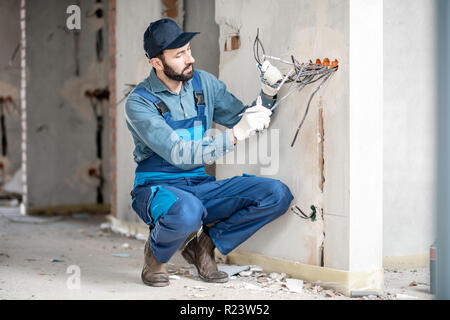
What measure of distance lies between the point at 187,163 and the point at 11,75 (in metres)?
4.21

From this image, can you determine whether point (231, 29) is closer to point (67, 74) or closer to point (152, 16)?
point (152, 16)

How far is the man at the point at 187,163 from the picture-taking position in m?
2.58

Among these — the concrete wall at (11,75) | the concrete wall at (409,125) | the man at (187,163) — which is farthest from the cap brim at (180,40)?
the concrete wall at (11,75)

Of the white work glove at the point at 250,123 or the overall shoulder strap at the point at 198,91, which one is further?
the overall shoulder strap at the point at 198,91

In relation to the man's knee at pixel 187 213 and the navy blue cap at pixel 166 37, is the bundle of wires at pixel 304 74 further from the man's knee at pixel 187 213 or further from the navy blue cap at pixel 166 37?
the man's knee at pixel 187 213

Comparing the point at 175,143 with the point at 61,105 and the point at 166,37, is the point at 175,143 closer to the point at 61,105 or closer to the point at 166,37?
the point at 166,37

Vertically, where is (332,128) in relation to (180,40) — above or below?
below

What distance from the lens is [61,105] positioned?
5.42 metres

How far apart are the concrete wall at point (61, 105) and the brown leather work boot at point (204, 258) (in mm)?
2809

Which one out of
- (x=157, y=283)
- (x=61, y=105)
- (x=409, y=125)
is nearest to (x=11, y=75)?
(x=61, y=105)

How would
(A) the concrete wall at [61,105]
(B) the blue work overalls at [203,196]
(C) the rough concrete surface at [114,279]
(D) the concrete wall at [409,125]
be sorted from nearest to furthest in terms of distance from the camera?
(C) the rough concrete surface at [114,279] → (B) the blue work overalls at [203,196] → (D) the concrete wall at [409,125] → (A) the concrete wall at [61,105]

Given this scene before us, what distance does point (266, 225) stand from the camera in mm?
2967

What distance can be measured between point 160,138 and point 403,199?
4.55 ft

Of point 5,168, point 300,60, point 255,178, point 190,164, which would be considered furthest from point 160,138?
point 5,168
